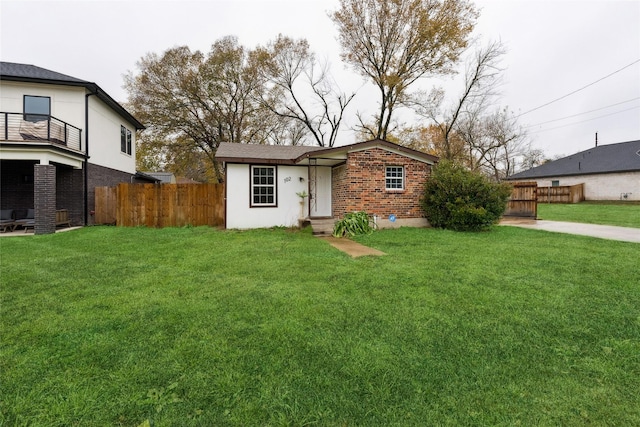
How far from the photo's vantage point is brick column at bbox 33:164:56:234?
10.4m

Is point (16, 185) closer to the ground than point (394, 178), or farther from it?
closer to the ground

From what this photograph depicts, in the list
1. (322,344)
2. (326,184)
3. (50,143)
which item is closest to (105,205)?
(50,143)

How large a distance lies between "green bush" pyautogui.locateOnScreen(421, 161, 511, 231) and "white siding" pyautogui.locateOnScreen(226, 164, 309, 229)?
5.13 metres

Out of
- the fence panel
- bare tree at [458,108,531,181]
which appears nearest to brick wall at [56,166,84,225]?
the fence panel

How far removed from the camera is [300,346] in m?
2.75

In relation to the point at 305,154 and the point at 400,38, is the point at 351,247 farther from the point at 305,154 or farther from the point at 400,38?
the point at 400,38

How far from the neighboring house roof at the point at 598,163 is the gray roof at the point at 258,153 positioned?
1069 inches

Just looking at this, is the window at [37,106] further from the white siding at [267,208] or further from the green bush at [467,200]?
the green bush at [467,200]

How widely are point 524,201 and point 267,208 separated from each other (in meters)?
12.5

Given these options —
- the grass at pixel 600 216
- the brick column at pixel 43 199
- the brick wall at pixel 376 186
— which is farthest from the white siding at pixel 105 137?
the grass at pixel 600 216

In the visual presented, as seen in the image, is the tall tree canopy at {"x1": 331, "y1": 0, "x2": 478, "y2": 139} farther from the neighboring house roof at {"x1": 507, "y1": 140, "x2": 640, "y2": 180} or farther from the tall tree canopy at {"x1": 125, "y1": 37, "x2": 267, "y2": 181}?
the neighboring house roof at {"x1": 507, "y1": 140, "x2": 640, "y2": 180}

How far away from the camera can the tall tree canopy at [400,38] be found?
1892cm

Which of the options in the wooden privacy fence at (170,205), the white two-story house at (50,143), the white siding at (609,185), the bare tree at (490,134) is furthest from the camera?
the bare tree at (490,134)

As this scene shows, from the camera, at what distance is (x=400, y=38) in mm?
20078
